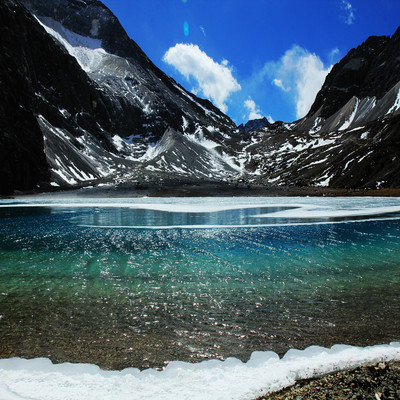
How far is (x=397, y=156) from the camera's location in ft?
397

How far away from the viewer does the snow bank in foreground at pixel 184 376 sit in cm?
616

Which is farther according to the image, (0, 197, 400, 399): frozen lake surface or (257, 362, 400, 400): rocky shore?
(0, 197, 400, 399): frozen lake surface

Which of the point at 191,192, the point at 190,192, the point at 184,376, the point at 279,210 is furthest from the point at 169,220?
the point at 190,192

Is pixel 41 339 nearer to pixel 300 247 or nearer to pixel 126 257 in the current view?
pixel 126 257

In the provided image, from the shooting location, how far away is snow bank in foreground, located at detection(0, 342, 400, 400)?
6156mm

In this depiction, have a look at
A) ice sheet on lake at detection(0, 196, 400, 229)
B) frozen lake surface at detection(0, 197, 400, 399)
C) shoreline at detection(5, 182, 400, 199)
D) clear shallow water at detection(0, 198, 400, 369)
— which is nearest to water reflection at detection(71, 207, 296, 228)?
ice sheet on lake at detection(0, 196, 400, 229)

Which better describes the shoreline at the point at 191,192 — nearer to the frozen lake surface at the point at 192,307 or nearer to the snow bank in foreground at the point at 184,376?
the frozen lake surface at the point at 192,307

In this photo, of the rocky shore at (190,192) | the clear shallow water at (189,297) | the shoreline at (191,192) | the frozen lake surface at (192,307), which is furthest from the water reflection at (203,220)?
the rocky shore at (190,192)

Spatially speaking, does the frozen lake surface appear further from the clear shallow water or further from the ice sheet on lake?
the ice sheet on lake

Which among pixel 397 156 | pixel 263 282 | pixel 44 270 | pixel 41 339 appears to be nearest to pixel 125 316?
pixel 41 339

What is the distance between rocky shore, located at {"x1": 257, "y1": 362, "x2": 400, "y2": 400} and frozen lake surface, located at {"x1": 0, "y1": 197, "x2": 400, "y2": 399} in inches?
19.9

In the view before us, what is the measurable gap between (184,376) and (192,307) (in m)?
4.20

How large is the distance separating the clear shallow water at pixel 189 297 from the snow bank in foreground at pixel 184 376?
482 mm

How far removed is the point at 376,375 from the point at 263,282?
7.98 m
